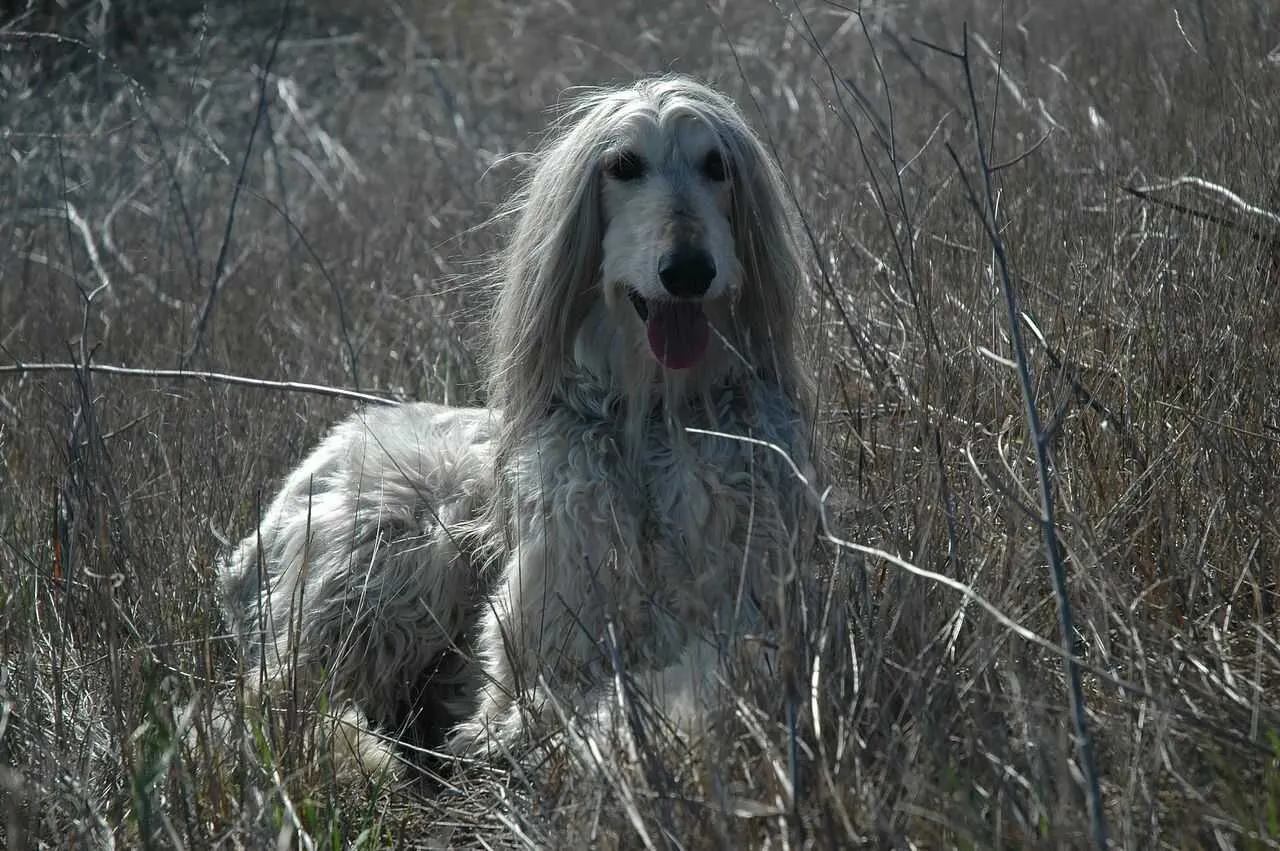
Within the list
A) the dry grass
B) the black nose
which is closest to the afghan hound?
the black nose

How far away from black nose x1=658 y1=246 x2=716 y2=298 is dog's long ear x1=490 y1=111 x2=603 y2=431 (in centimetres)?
33

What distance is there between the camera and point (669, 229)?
2994 mm

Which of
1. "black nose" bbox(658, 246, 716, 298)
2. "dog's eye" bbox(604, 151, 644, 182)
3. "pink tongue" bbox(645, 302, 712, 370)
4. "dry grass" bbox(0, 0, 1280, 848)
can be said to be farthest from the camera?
"dog's eye" bbox(604, 151, 644, 182)

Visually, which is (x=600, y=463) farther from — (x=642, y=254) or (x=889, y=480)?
(x=889, y=480)

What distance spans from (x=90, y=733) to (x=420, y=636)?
1085 millimetres

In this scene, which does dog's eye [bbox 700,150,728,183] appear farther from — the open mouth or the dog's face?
the open mouth

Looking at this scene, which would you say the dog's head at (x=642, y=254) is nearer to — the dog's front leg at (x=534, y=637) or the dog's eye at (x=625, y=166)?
the dog's eye at (x=625, y=166)

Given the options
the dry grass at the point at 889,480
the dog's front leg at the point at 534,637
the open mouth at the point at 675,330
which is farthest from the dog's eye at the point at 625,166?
the dog's front leg at the point at 534,637

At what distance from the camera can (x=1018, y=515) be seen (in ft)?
8.46

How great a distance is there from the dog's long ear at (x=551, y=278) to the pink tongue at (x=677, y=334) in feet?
0.76

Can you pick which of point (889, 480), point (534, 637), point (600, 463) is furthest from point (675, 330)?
point (534, 637)

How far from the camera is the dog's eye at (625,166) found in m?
3.22

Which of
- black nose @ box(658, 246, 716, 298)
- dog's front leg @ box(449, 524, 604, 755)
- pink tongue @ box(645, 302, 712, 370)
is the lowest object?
dog's front leg @ box(449, 524, 604, 755)

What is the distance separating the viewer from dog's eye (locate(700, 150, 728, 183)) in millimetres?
3250
